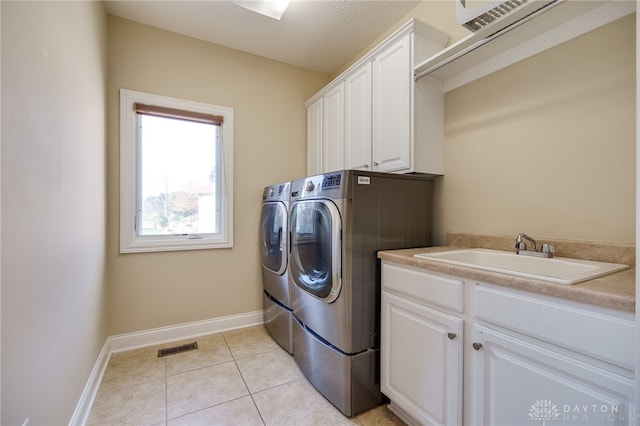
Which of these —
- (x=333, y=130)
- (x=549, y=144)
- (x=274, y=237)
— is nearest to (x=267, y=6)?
(x=333, y=130)

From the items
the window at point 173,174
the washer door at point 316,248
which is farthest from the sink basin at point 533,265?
the window at point 173,174

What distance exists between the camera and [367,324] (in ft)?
5.21

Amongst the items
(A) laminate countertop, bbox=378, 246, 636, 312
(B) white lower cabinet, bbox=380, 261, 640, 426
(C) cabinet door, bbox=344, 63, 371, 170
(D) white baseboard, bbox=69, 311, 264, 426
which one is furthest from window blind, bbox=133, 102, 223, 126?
(A) laminate countertop, bbox=378, 246, 636, 312

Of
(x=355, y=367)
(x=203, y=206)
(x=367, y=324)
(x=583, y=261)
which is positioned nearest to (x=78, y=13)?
(x=203, y=206)

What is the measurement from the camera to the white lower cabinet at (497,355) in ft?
2.63

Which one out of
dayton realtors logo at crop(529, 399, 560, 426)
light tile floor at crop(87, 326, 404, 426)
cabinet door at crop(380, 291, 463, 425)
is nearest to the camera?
dayton realtors logo at crop(529, 399, 560, 426)

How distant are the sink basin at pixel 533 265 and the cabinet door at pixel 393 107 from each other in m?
0.66

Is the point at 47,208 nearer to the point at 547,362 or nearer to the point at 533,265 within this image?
the point at 547,362

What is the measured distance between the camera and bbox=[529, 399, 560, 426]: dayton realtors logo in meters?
0.89

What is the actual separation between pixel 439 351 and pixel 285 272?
126 centimetres

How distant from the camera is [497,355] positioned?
1055 millimetres

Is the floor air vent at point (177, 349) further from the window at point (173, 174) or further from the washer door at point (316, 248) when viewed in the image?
the washer door at point (316, 248)

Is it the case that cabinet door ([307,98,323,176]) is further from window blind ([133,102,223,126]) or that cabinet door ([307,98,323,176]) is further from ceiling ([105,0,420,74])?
window blind ([133,102,223,126])

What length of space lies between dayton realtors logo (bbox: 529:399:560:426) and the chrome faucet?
72 centimetres
